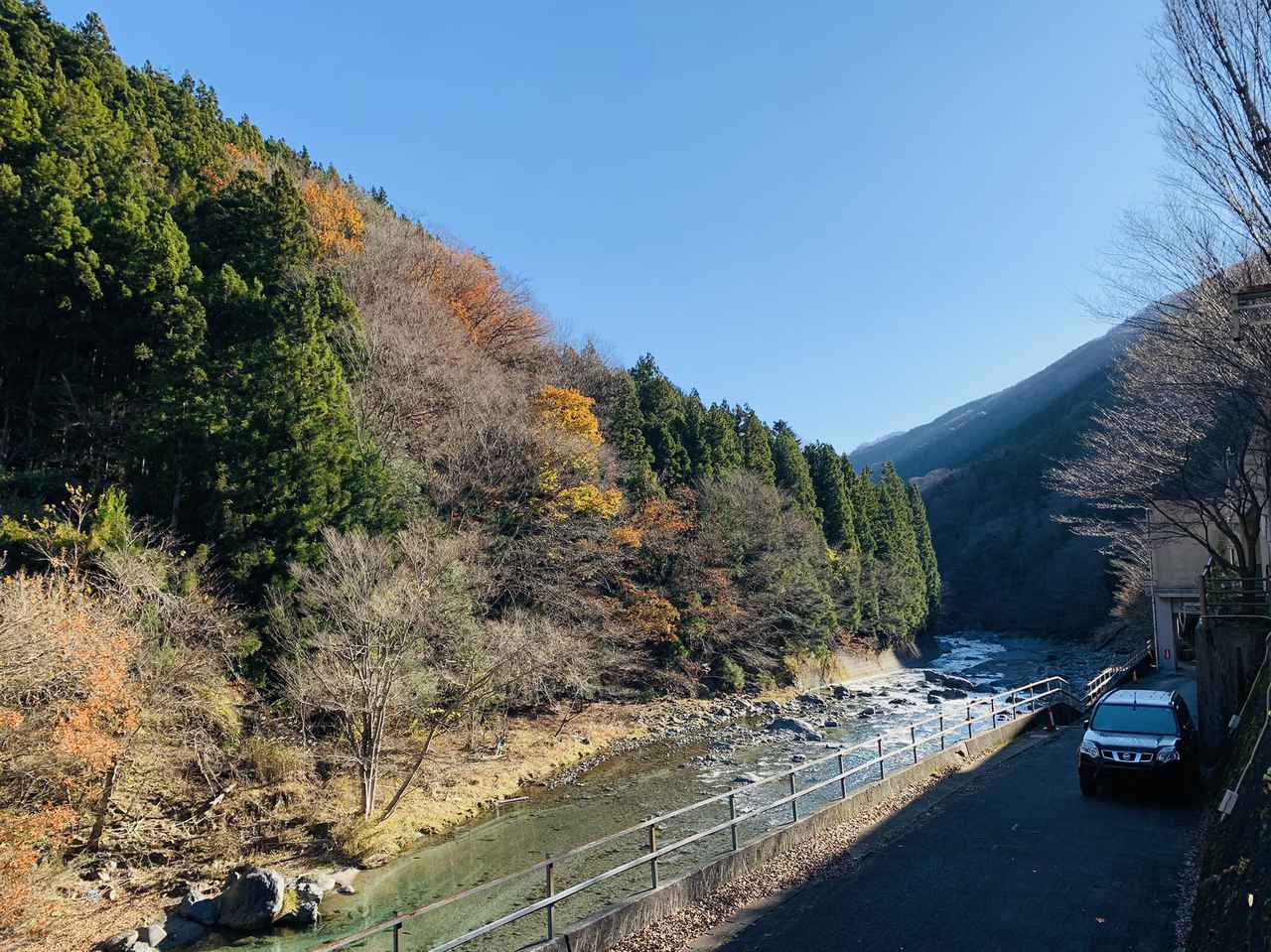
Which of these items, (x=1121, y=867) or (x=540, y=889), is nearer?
(x=1121, y=867)

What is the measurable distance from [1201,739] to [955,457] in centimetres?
14966

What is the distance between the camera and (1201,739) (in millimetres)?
14984

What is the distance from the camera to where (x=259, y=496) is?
58.9ft

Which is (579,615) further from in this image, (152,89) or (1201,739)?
(152,89)

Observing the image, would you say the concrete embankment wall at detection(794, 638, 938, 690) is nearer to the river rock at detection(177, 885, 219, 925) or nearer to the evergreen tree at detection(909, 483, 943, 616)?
the evergreen tree at detection(909, 483, 943, 616)

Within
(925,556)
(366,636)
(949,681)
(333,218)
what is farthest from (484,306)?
(925,556)

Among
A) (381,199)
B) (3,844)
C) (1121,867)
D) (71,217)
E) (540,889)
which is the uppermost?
(381,199)

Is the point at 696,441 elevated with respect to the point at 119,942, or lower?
elevated

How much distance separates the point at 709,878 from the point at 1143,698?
379 inches

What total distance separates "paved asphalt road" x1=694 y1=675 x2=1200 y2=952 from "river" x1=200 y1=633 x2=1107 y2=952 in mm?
3414

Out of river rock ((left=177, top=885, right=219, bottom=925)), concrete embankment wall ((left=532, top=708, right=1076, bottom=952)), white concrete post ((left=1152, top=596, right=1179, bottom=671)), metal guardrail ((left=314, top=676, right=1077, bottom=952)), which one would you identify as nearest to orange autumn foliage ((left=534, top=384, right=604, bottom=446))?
metal guardrail ((left=314, top=676, right=1077, bottom=952))

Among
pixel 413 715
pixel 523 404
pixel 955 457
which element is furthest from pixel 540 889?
pixel 955 457

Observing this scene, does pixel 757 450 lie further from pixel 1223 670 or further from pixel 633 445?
pixel 1223 670

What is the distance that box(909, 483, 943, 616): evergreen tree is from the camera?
67.3m
